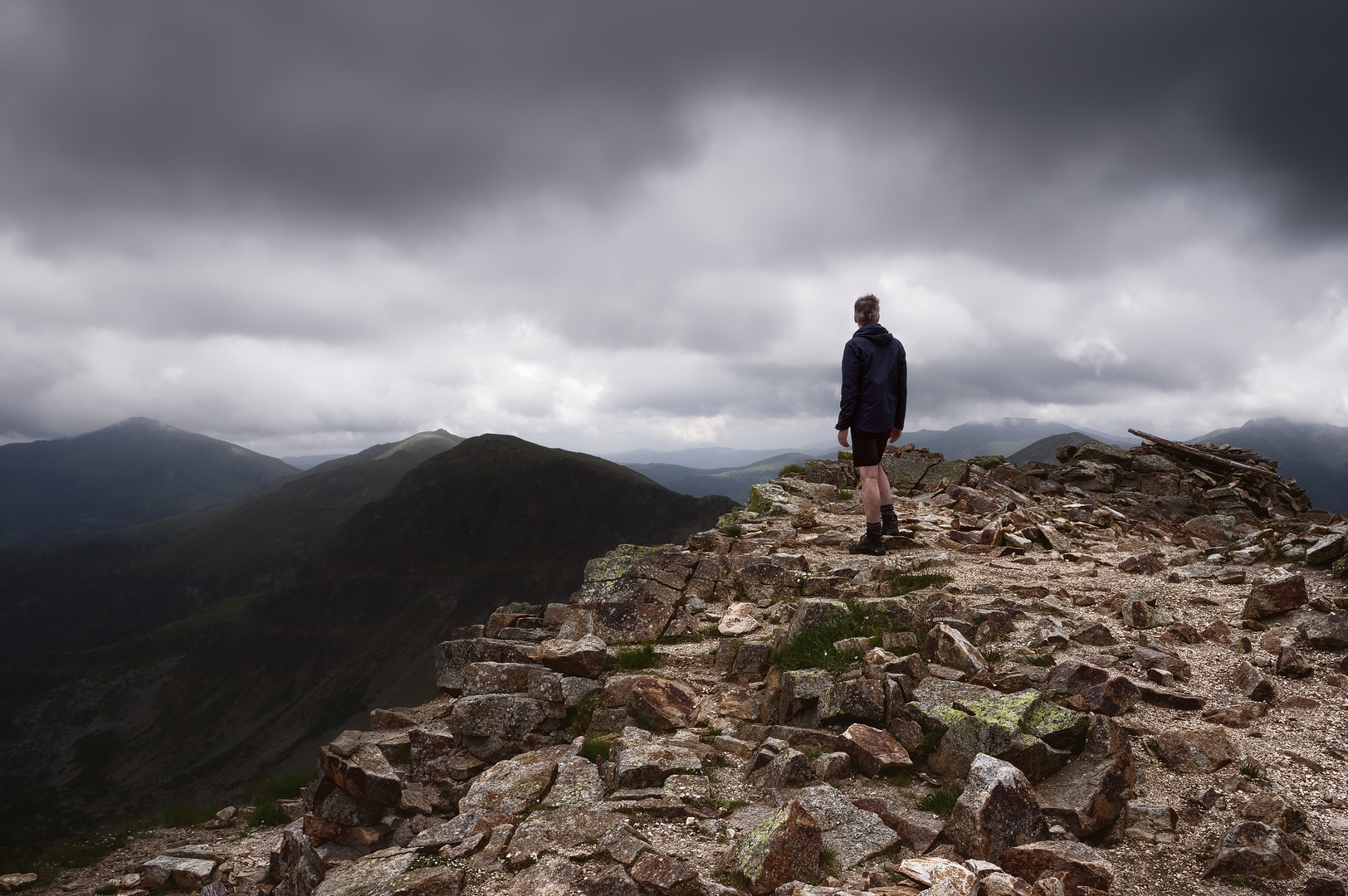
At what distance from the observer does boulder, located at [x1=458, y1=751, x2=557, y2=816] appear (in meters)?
7.68

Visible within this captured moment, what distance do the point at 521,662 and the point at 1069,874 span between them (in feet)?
29.0

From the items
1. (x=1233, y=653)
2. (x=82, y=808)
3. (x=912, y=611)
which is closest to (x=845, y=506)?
(x=912, y=611)

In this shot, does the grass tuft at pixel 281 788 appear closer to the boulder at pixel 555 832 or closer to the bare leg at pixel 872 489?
the boulder at pixel 555 832

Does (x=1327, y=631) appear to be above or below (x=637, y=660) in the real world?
above

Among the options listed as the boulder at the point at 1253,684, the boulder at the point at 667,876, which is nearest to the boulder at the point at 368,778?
the boulder at the point at 667,876

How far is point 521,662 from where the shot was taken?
1144 cm

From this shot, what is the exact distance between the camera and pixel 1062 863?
5.21 m

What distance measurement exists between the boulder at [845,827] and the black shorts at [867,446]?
826 cm

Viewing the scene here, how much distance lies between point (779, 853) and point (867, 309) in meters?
11.1

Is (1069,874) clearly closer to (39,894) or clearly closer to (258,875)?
(258,875)

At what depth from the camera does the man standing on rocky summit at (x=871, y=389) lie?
13.4 m

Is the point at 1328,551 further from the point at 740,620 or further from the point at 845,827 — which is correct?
the point at 845,827

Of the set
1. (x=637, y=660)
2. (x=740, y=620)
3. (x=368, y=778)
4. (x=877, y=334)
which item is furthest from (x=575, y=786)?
(x=877, y=334)

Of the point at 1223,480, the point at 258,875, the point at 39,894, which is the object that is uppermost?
the point at 1223,480
